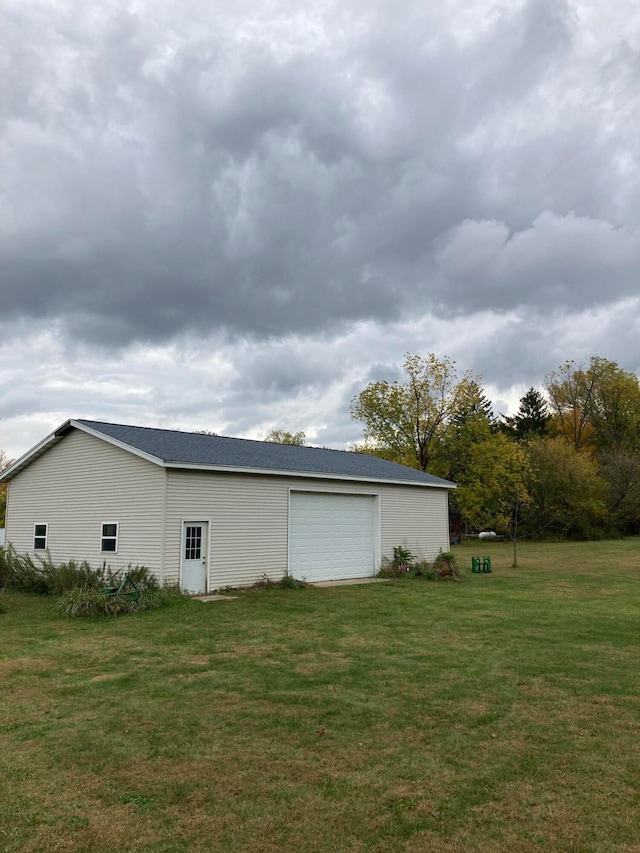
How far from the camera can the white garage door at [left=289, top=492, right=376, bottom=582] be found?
17562 millimetres

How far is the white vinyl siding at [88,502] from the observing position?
47.9 feet

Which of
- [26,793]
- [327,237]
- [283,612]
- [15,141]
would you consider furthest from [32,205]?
[26,793]

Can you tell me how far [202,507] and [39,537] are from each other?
260 inches

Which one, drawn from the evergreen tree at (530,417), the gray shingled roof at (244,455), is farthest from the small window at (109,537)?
the evergreen tree at (530,417)

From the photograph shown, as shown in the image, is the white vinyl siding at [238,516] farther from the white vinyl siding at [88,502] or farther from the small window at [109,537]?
the small window at [109,537]

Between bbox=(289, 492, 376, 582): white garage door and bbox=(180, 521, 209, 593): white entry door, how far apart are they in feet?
10.1

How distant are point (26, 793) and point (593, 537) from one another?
4327 cm

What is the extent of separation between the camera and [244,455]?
17562 mm

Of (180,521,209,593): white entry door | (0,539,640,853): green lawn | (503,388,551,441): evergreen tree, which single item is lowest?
(0,539,640,853): green lawn

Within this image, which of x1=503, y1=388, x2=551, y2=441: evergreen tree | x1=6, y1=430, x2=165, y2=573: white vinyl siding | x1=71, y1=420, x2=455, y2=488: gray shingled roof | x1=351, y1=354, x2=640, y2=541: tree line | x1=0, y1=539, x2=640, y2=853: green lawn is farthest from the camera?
x1=503, y1=388, x2=551, y2=441: evergreen tree

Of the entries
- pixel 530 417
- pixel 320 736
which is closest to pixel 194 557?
pixel 320 736

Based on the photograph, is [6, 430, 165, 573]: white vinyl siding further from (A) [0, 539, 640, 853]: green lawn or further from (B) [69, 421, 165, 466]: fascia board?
(A) [0, 539, 640, 853]: green lawn

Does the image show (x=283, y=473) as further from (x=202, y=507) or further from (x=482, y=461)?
(x=482, y=461)

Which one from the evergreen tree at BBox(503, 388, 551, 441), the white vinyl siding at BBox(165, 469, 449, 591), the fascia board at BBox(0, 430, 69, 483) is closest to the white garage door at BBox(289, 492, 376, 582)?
the white vinyl siding at BBox(165, 469, 449, 591)
